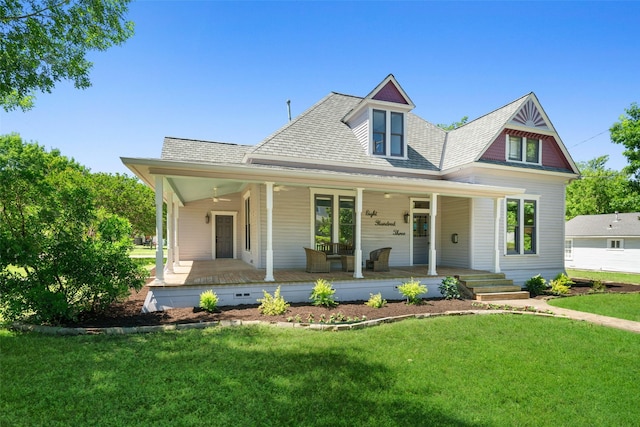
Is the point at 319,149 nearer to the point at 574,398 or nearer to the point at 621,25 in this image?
the point at 574,398

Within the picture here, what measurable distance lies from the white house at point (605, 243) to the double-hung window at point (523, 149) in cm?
1580

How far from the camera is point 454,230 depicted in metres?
12.4

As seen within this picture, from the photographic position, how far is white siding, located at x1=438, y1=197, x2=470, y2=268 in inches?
465

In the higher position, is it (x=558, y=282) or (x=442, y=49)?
(x=442, y=49)

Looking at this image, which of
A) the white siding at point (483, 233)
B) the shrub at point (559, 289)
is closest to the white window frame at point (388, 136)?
the white siding at point (483, 233)

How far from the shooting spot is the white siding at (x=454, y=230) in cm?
1180

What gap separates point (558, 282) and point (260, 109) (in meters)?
14.1

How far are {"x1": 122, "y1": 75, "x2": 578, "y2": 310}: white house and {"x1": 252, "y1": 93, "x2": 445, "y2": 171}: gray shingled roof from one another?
0.17 feet

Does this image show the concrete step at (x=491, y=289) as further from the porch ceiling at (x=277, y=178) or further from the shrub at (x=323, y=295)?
the shrub at (x=323, y=295)

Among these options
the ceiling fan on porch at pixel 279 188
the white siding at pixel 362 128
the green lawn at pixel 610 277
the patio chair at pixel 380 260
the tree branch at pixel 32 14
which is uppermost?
the tree branch at pixel 32 14

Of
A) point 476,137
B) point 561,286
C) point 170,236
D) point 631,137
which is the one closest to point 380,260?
point 561,286

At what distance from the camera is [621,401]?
11.7 feet

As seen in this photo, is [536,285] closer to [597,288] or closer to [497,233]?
[497,233]

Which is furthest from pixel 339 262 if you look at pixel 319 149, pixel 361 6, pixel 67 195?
pixel 361 6
